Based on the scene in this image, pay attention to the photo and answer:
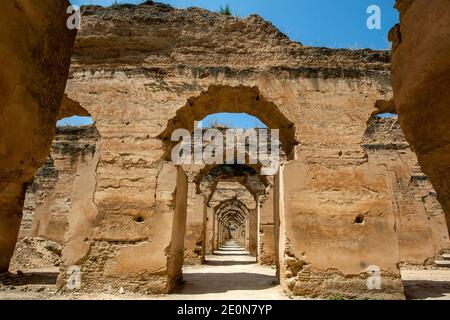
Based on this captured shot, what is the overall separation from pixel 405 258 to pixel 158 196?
9118mm

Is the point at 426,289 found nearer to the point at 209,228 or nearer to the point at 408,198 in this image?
the point at 408,198

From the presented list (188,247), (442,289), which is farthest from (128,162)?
(442,289)

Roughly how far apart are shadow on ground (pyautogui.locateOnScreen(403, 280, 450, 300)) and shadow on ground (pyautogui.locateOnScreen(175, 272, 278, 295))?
2.47m

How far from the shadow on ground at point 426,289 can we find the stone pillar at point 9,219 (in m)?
8.01

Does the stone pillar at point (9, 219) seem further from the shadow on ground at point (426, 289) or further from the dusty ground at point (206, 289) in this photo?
the shadow on ground at point (426, 289)

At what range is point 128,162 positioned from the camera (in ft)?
19.1

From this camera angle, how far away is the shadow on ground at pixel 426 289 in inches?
217

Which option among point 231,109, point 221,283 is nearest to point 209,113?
point 231,109

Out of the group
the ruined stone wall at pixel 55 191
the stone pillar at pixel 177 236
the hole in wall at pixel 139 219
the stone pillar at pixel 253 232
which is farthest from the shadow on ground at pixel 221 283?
the stone pillar at pixel 253 232

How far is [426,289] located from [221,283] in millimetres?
4068

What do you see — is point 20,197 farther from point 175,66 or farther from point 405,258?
point 405,258

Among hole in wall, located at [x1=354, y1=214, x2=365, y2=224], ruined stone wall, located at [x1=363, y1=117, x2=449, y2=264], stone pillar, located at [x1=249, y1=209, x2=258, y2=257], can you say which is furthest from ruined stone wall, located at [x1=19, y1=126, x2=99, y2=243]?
ruined stone wall, located at [x1=363, y1=117, x2=449, y2=264]

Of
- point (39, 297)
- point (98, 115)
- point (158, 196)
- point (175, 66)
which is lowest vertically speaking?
point (39, 297)

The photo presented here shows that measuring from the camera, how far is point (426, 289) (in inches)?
244
